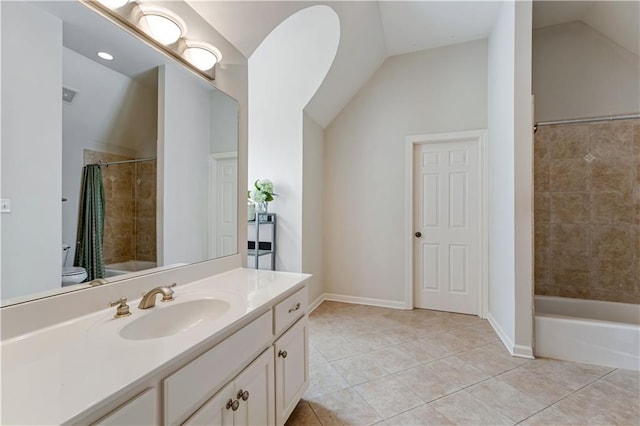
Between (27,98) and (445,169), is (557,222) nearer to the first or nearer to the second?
(445,169)

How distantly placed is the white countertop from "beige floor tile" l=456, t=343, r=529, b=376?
6.28 ft

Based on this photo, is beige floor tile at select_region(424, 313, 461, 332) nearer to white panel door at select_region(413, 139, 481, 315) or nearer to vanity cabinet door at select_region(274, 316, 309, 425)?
white panel door at select_region(413, 139, 481, 315)

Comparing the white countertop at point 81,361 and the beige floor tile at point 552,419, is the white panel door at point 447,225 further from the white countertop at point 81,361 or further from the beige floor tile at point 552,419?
the white countertop at point 81,361

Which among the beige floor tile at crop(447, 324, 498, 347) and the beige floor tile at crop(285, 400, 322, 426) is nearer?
the beige floor tile at crop(285, 400, 322, 426)

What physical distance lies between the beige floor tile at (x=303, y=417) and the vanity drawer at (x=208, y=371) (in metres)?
0.70

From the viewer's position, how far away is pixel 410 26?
294 cm

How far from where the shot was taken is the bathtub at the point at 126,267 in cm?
116

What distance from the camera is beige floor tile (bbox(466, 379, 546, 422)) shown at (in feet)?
5.46

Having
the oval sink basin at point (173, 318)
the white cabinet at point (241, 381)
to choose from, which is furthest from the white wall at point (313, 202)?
the oval sink basin at point (173, 318)

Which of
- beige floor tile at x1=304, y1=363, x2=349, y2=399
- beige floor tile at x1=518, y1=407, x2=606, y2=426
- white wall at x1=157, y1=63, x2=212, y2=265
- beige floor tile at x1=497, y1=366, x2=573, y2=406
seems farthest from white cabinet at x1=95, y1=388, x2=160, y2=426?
beige floor tile at x1=497, y1=366, x2=573, y2=406

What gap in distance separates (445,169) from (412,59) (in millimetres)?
1360

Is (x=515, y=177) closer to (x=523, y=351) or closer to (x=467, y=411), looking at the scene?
(x=523, y=351)

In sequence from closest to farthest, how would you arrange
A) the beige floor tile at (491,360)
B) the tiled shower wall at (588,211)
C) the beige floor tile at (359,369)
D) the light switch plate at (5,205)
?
the light switch plate at (5,205) → the beige floor tile at (359,369) → the beige floor tile at (491,360) → the tiled shower wall at (588,211)

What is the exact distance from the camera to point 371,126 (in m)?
3.52
